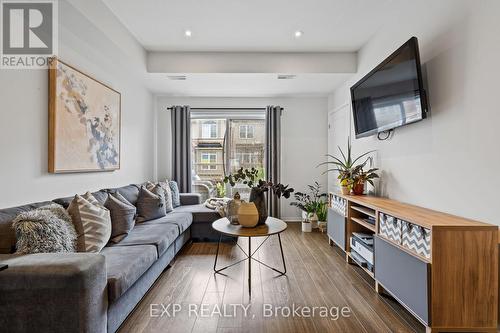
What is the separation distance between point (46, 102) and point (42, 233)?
114 centimetres

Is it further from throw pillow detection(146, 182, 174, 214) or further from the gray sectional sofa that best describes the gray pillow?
throw pillow detection(146, 182, 174, 214)

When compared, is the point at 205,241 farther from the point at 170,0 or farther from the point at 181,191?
the point at 170,0

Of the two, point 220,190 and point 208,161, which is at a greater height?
point 208,161

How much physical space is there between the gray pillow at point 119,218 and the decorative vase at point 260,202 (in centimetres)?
120

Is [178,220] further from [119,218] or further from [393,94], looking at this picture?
[393,94]

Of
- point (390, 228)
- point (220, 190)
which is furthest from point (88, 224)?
point (220, 190)

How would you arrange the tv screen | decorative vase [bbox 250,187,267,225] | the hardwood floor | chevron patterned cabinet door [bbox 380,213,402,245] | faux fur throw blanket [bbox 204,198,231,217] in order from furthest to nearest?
faux fur throw blanket [bbox 204,198,231,217] < decorative vase [bbox 250,187,267,225] < the tv screen < chevron patterned cabinet door [bbox 380,213,402,245] < the hardwood floor

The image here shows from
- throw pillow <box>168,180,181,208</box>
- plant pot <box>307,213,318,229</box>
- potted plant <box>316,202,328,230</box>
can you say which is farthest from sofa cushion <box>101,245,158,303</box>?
potted plant <box>316,202,328,230</box>

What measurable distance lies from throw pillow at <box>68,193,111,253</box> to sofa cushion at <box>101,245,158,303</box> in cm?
13

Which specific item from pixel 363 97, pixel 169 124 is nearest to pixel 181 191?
pixel 169 124

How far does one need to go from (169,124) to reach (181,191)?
1.33 meters

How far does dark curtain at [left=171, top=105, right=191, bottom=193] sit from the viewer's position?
457 cm

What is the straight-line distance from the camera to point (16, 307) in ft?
4.14

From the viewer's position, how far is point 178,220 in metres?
2.95
